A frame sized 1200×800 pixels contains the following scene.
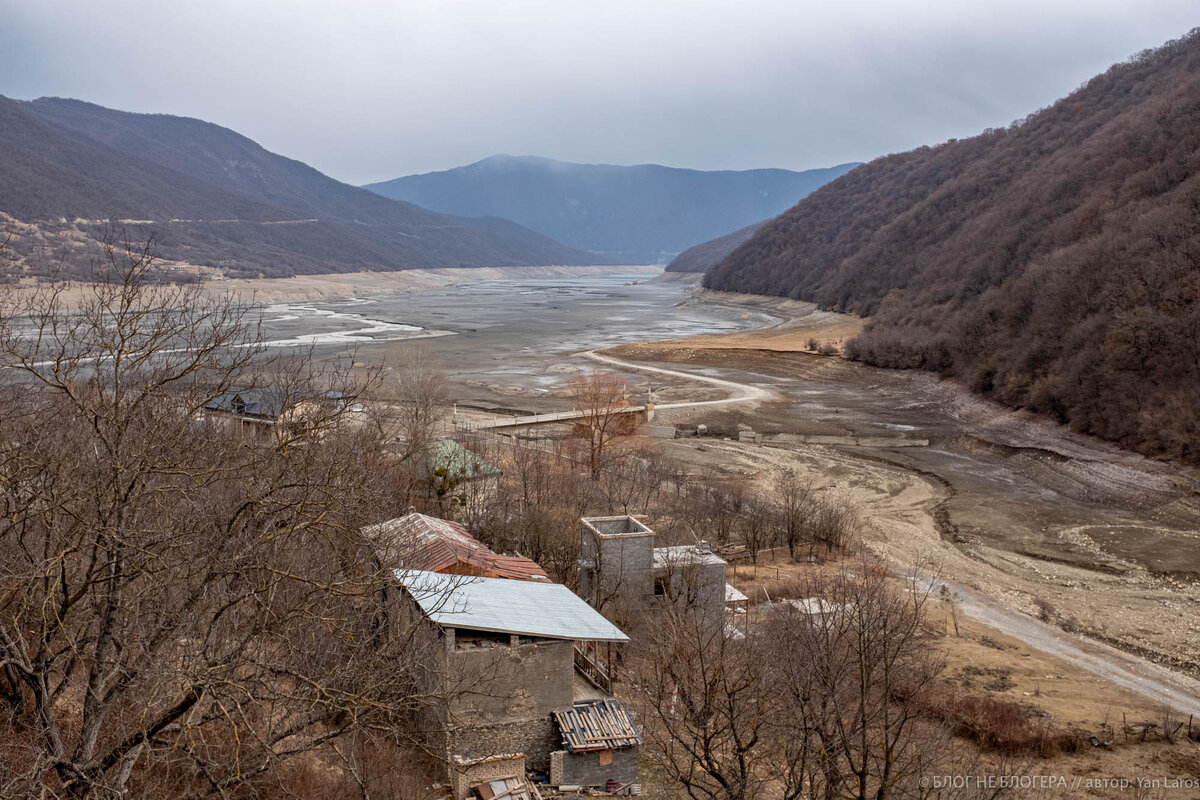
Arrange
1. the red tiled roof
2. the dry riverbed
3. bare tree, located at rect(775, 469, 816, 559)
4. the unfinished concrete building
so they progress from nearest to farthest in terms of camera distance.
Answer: the red tiled roof → the unfinished concrete building → the dry riverbed → bare tree, located at rect(775, 469, 816, 559)

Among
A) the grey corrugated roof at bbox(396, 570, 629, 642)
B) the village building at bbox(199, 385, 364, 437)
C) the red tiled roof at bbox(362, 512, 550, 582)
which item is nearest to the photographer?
the village building at bbox(199, 385, 364, 437)

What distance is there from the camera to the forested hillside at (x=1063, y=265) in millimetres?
48844

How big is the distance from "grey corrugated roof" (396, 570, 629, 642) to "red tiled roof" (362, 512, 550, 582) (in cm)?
47

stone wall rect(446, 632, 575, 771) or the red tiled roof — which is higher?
the red tiled roof

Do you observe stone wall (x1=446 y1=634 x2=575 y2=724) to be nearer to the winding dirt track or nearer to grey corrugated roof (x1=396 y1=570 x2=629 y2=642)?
grey corrugated roof (x1=396 y1=570 x2=629 y2=642)

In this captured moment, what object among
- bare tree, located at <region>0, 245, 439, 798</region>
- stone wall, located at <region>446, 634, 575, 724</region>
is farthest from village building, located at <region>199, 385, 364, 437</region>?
stone wall, located at <region>446, 634, 575, 724</region>

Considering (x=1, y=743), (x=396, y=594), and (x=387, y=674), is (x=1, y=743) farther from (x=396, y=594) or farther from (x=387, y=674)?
(x=396, y=594)

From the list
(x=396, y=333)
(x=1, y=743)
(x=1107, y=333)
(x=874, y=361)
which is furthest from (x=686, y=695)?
(x=396, y=333)

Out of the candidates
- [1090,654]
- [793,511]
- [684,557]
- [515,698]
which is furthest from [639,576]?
[793,511]

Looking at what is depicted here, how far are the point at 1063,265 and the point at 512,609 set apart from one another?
6119cm

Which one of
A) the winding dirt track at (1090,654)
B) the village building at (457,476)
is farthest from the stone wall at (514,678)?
the winding dirt track at (1090,654)

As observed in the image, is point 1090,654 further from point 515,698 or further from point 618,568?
point 515,698

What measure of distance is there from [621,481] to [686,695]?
2111 centimetres

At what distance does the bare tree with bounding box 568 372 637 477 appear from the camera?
3991 cm
